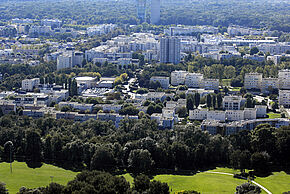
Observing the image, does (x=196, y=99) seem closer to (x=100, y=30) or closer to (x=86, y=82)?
(x=86, y=82)

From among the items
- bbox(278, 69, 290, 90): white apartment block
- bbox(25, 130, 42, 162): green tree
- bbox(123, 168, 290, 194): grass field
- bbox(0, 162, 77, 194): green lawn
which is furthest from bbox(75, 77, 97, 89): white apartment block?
bbox(123, 168, 290, 194): grass field

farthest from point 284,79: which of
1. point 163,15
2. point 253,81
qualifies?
point 163,15

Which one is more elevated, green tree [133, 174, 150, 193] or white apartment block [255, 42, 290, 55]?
white apartment block [255, 42, 290, 55]

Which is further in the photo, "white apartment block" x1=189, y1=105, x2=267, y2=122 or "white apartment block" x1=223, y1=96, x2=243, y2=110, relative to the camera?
"white apartment block" x1=223, y1=96, x2=243, y2=110

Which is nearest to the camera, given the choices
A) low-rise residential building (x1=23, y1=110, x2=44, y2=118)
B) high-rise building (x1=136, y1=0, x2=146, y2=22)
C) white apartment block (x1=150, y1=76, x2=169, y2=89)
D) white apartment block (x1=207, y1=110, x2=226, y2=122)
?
white apartment block (x1=207, y1=110, x2=226, y2=122)

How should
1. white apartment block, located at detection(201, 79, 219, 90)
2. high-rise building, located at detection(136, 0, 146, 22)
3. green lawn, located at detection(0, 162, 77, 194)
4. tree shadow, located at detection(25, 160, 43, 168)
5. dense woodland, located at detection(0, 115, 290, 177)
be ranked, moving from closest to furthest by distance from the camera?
green lawn, located at detection(0, 162, 77, 194) → dense woodland, located at detection(0, 115, 290, 177) → tree shadow, located at detection(25, 160, 43, 168) → white apartment block, located at detection(201, 79, 219, 90) → high-rise building, located at detection(136, 0, 146, 22)

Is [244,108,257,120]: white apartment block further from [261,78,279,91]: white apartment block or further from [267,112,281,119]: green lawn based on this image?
[261,78,279,91]: white apartment block

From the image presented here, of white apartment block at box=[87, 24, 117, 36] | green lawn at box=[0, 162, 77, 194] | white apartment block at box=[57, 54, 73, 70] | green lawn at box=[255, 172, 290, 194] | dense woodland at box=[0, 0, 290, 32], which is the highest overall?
dense woodland at box=[0, 0, 290, 32]

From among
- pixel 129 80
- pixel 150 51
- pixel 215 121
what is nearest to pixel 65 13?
pixel 150 51
